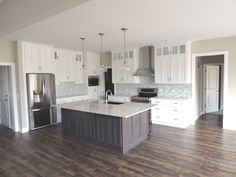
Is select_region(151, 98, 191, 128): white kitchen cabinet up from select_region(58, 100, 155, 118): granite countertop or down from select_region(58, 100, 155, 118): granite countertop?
down

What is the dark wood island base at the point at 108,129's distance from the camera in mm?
3527

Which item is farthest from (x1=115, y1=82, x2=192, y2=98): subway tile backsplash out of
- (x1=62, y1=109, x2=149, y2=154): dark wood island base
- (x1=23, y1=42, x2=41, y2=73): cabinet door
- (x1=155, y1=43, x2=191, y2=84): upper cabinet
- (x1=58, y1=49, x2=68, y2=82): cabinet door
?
(x1=23, y1=42, x2=41, y2=73): cabinet door

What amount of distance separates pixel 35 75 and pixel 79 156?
119 inches

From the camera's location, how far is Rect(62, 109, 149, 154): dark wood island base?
3.53 metres

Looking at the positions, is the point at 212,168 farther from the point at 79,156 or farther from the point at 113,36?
the point at 113,36

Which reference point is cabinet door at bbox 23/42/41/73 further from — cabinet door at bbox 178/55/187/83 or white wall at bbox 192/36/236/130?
white wall at bbox 192/36/236/130

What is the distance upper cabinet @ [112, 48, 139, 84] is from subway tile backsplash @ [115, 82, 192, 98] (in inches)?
13.6

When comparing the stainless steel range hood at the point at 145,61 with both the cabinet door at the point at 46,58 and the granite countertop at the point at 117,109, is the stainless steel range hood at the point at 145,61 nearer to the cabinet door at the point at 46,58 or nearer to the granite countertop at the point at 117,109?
the granite countertop at the point at 117,109

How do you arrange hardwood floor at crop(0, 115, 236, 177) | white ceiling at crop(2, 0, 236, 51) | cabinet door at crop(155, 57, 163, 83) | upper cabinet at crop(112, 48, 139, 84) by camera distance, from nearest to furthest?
white ceiling at crop(2, 0, 236, 51), hardwood floor at crop(0, 115, 236, 177), cabinet door at crop(155, 57, 163, 83), upper cabinet at crop(112, 48, 139, 84)

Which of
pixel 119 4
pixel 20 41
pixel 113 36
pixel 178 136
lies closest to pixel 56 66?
pixel 20 41

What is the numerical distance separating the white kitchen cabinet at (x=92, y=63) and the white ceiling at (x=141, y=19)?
2.79m

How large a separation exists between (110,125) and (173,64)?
3146 mm

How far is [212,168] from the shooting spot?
2.88m

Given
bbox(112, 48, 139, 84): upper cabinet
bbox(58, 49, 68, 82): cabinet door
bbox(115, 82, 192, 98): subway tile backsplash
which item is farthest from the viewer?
bbox(112, 48, 139, 84): upper cabinet
